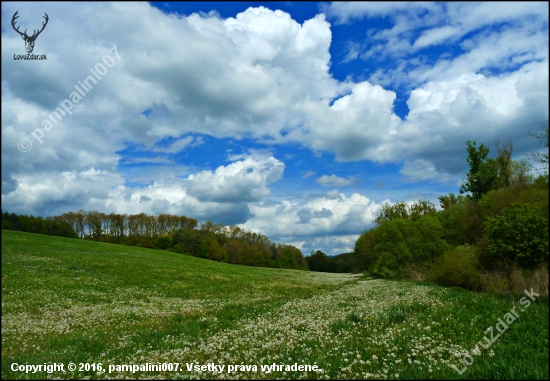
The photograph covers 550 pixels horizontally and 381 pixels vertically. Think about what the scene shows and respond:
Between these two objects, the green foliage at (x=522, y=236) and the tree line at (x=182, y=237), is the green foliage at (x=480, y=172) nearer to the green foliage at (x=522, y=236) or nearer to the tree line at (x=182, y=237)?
the green foliage at (x=522, y=236)

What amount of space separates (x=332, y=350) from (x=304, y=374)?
1.92m

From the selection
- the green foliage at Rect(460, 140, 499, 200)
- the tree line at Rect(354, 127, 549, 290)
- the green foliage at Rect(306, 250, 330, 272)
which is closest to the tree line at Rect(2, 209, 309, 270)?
the green foliage at Rect(306, 250, 330, 272)

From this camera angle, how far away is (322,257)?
15475 cm

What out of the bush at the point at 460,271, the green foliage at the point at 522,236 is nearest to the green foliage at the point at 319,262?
the bush at the point at 460,271

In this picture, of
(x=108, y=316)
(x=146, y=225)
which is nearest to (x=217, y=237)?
(x=146, y=225)

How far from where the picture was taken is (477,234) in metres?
46.5

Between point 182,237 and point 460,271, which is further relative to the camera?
point 182,237

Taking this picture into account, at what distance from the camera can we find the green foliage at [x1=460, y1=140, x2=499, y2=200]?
5191cm

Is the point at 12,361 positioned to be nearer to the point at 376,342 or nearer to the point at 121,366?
the point at 121,366

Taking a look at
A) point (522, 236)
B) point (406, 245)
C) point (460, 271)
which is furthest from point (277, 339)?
point (406, 245)

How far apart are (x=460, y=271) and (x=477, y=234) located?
21266 mm

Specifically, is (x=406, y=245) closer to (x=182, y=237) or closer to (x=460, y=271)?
(x=460, y=271)

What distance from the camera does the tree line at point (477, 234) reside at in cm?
2441

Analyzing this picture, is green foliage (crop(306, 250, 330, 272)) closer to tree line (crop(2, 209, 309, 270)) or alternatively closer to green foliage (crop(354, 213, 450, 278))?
tree line (crop(2, 209, 309, 270))
